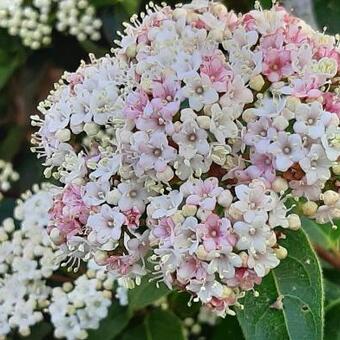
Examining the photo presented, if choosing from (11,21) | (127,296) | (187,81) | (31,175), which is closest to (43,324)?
(127,296)

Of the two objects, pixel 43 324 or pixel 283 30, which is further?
pixel 43 324

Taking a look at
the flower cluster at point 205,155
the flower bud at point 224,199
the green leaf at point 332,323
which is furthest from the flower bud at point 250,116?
the green leaf at point 332,323

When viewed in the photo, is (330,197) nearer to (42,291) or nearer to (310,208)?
(310,208)

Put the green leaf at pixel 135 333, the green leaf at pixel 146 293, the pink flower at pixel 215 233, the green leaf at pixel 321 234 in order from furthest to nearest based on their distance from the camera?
the green leaf at pixel 135 333
the green leaf at pixel 321 234
the green leaf at pixel 146 293
the pink flower at pixel 215 233

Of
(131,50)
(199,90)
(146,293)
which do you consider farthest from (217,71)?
(146,293)

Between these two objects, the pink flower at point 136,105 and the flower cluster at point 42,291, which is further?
the flower cluster at point 42,291

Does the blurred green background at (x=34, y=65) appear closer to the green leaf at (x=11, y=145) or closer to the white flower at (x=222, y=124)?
the green leaf at (x=11, y=145)

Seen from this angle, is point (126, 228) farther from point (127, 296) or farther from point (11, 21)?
point (11, 21)
